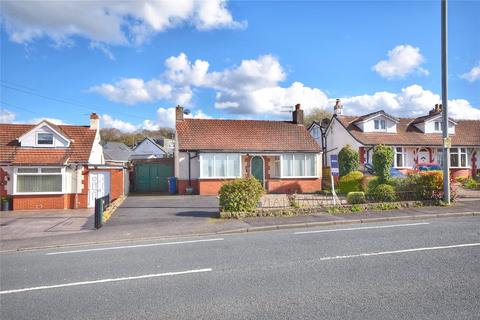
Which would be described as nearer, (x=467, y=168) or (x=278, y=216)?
(x=278, y=216)

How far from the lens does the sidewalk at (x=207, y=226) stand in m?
9.98

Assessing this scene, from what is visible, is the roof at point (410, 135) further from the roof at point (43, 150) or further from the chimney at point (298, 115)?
the roof at point (43, 150)

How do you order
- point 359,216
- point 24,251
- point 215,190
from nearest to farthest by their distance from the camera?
1. point 24,251
2. point 359,216
3. point 215,190

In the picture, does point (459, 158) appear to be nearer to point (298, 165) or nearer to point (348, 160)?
point (348, 160)

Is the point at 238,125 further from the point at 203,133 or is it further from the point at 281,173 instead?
the point at 281,173

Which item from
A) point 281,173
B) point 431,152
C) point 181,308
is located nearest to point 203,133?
point 281,173

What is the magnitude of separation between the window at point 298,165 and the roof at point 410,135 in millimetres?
5598

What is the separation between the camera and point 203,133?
25.5 meters

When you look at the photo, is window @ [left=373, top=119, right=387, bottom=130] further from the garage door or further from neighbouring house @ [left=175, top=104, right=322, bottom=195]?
the garage door

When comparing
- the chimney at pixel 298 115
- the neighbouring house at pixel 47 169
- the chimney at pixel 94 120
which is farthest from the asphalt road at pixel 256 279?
the chimney at pixel 298 115

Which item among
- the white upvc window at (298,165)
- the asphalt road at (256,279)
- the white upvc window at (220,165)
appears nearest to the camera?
the asphalt road at (256,279)

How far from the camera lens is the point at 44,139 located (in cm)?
1894

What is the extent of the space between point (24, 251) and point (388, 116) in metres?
28.5

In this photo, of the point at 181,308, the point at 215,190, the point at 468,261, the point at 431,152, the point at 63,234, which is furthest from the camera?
the point at 431,152
